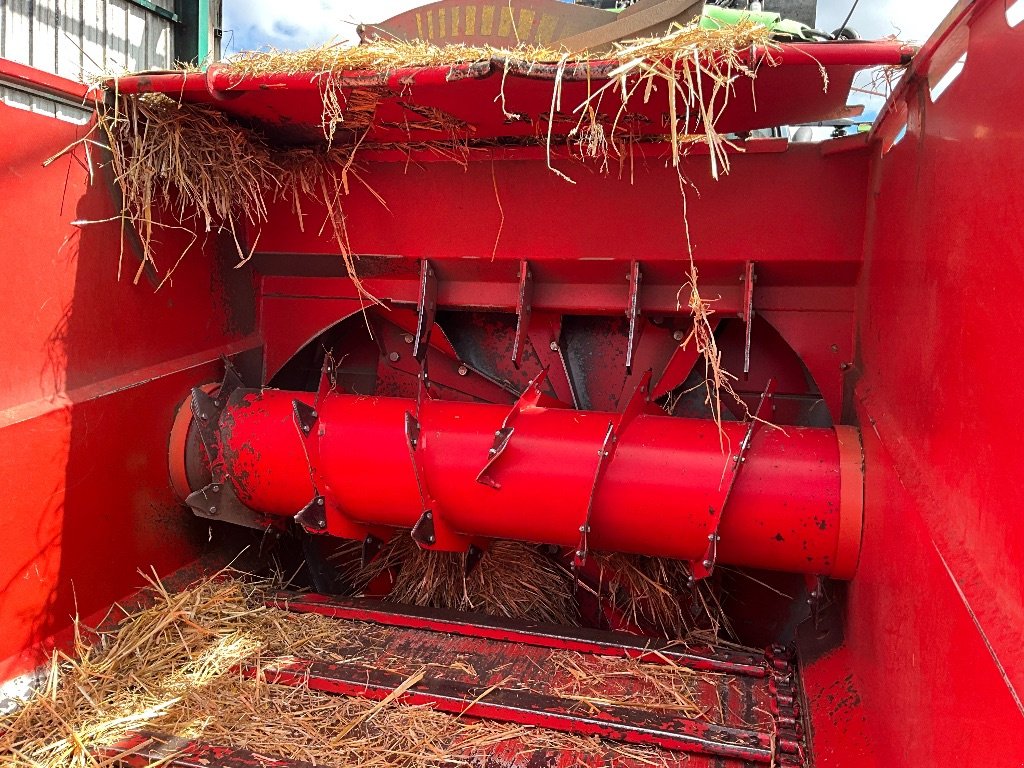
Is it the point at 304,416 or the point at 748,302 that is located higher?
the point at 748,302

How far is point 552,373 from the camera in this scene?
296cm

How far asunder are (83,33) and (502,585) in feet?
17.1

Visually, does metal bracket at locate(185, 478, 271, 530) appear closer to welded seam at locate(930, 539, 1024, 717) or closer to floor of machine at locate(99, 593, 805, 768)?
floor of machine at locate(99, 593, 805, 768)

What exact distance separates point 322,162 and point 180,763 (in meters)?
1.88

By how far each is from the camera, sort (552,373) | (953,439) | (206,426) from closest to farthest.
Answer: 1. (953,439)
2. (206,426)
3. (552,373)

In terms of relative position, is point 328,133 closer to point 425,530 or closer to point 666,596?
point 425,530

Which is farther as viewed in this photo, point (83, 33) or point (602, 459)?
point (83, 33)

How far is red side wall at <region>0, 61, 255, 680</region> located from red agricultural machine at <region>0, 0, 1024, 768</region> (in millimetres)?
11

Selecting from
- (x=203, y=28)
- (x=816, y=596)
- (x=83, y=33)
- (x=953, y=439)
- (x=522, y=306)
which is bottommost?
(x=816, y=596)

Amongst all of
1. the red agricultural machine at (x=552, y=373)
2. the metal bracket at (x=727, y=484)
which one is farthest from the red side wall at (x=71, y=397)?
the metal bracket at (x=727, y=484)

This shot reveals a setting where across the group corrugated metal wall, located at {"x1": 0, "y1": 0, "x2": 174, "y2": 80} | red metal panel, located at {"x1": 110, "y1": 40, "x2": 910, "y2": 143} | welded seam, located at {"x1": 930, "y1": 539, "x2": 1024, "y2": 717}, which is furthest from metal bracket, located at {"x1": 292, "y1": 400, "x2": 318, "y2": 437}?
corrugated metal wall, located at {"x1": 0, "y1": 0, "x2": 174, "y2": 80}

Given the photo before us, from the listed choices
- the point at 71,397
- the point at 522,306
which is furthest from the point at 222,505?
the point at 522,306

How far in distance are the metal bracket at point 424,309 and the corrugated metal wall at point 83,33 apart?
300 cm

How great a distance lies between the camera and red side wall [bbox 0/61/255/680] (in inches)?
81.9
